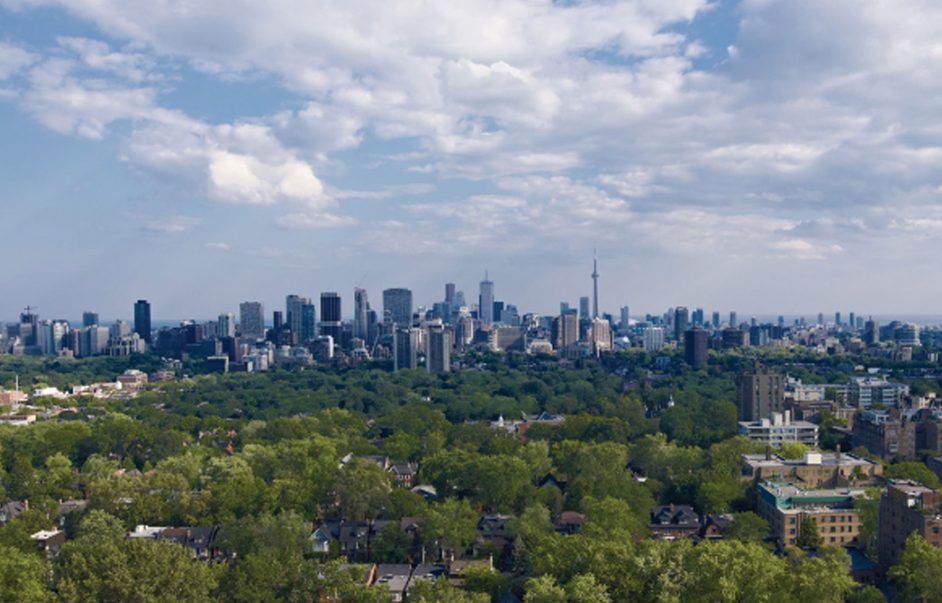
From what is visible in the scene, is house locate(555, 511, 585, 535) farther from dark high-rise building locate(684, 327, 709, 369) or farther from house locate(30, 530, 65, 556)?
dark high-rise building locate(684, 327, 709, 369)

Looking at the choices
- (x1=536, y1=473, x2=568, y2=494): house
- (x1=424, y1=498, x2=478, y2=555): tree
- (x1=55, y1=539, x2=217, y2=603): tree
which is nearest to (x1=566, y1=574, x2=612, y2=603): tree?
(x1=424, y1=498, x2=478, y2=555): tree

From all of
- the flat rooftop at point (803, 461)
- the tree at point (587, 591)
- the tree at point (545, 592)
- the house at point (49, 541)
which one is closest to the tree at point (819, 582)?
the tree at point (587, 591)

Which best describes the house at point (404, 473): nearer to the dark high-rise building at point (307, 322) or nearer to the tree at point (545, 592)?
the tree at point (545, 592)

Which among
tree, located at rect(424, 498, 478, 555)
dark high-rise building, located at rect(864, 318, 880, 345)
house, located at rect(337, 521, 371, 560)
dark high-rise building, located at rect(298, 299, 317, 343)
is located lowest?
house, located at rect(337, 521, 371, 560)

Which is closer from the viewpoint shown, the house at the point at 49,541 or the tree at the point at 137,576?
the tree at the point at 137,576

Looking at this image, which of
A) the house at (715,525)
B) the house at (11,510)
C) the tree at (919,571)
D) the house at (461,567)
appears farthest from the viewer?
the house at (11,510)

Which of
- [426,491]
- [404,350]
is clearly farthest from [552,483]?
[404,350]

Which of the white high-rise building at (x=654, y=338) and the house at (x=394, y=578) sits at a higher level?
the white high-rise building at (x=654, y=338)
